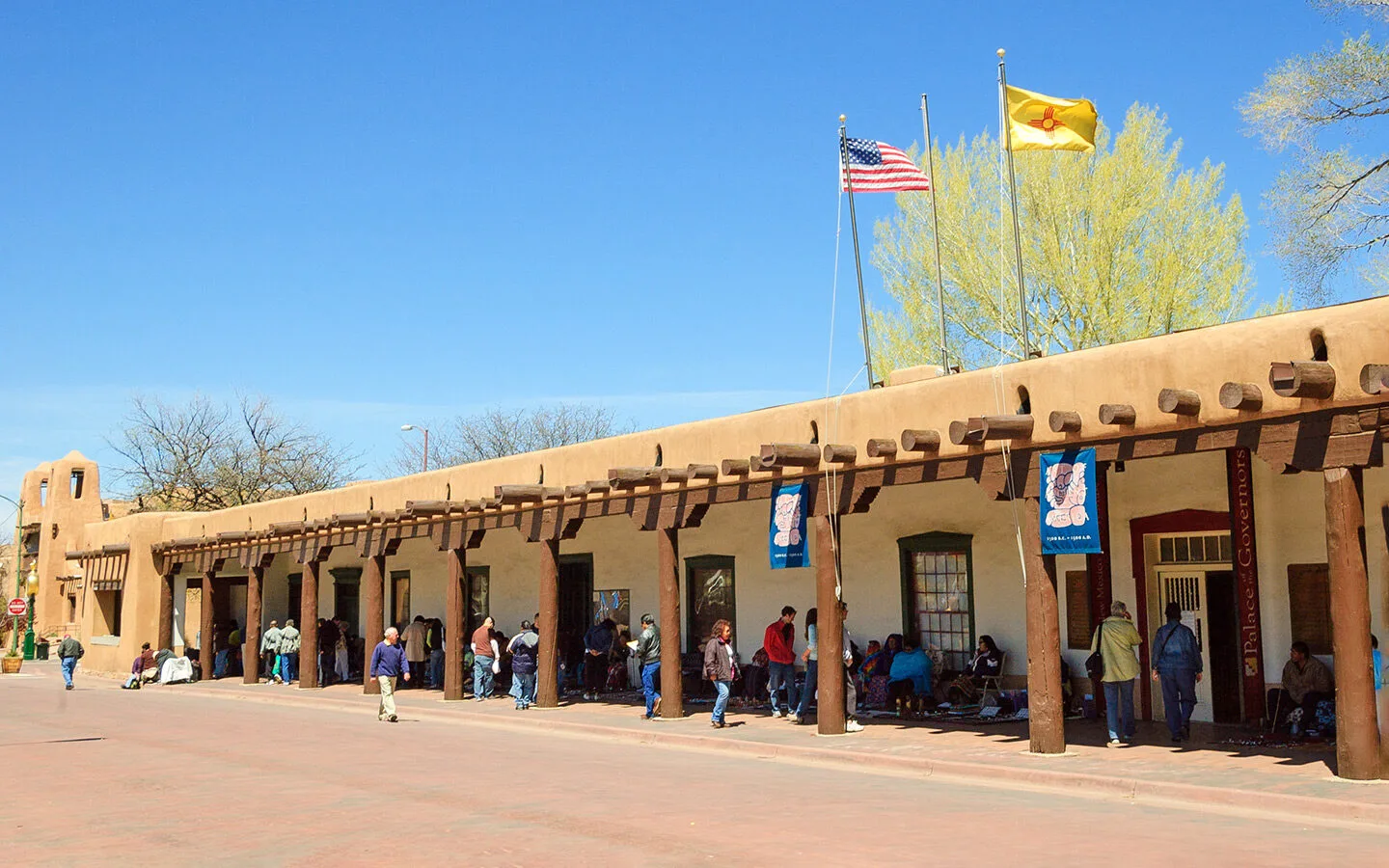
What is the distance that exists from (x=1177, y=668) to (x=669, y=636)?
7436 millimetres

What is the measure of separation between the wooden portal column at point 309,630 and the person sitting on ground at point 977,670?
1631 centimetres

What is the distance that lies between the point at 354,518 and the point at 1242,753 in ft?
62.4

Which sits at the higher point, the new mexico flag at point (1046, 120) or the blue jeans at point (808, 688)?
the new mexico flag at point (1046, 120)

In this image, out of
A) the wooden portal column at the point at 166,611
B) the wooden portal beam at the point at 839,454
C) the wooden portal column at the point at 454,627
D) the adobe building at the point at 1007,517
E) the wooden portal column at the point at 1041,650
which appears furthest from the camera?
the wooden portal column at the point at 166,611

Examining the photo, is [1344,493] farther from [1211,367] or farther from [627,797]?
[627,797]

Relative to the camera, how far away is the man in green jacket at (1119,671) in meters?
14.8

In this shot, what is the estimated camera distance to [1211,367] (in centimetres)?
1293

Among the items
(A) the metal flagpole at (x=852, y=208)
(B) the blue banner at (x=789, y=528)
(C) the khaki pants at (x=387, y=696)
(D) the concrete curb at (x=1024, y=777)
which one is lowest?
(D) the concrete curb at (x=1024, y=777)

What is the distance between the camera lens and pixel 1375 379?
11086 mm

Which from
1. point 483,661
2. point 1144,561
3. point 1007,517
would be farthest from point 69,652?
point 1144,561

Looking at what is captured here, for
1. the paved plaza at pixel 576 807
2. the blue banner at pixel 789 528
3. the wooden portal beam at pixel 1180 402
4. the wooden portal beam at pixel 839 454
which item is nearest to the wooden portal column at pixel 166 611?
the paved plaza at pixel 576 807

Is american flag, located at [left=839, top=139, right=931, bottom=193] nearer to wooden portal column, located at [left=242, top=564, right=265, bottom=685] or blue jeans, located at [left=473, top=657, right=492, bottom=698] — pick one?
blue jeans, located at [left=473, top=657, right=492, bottom=698]

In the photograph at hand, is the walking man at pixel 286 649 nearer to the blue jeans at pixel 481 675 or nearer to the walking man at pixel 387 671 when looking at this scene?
the blue jeans at pixel 481 675

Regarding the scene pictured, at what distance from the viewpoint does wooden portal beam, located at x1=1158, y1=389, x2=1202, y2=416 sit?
12.5 metres
